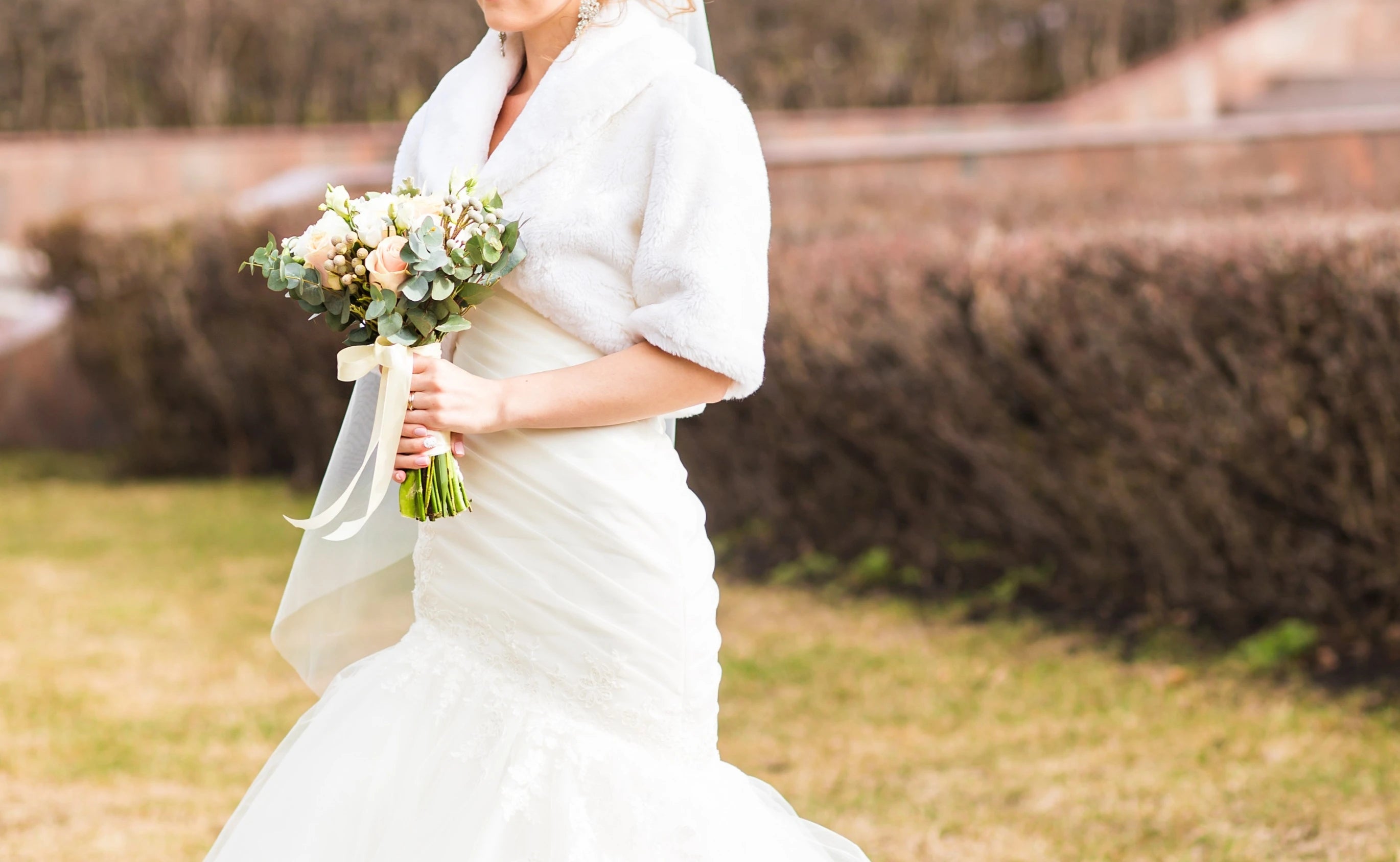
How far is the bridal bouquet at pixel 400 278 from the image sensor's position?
2.03 m

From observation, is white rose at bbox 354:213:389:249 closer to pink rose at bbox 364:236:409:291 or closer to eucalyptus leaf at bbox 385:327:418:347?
pink rose at bbox 364:236:409:291

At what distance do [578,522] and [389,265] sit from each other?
1.54 feet

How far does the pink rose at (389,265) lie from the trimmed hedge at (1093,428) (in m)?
3.52

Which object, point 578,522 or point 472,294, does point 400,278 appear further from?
point 578,522

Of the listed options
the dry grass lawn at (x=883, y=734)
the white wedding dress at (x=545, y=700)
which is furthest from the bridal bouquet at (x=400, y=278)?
the dry grass lawn at (x=883, y=734)

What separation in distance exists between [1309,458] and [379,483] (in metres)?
3.62

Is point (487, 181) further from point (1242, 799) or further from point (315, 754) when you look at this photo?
point (1242, 799)

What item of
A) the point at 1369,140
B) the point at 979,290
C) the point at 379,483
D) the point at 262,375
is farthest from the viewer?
the point at 262,375

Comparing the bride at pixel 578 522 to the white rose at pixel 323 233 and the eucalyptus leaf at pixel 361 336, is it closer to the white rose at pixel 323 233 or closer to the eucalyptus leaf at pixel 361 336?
the eucalyptus leaf at pixel 361 336

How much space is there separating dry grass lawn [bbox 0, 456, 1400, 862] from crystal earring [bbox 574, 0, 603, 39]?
2.39 metres

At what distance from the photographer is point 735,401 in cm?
652

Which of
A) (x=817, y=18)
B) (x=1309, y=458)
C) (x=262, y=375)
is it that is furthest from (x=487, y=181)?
(x=817, y=18)

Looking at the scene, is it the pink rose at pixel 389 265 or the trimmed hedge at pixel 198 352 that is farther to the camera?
the trimmed hedge at pixel 198 352

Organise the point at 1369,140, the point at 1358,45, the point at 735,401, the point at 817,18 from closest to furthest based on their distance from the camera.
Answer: the point at 735,401, the point at 1369,140, the point at 1358,45, the point at 817,18
